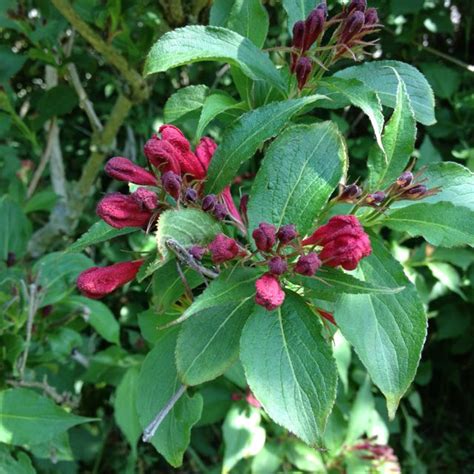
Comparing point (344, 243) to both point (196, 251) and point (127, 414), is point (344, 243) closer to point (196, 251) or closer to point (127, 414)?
point (196, 251)

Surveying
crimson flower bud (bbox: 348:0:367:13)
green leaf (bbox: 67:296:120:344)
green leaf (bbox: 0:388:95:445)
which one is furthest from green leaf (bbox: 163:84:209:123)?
green leaf (bbox: 67:296:120:344)

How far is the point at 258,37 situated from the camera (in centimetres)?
83

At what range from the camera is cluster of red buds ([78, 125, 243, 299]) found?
645 mm

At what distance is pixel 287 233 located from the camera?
625 millimetres

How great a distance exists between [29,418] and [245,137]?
0.66m

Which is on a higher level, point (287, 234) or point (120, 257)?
point (287, 234)

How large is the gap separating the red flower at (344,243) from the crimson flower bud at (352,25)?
221mm

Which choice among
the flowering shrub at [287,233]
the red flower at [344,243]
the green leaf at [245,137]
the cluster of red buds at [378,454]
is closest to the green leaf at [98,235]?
the flowering shrub at [287,233]

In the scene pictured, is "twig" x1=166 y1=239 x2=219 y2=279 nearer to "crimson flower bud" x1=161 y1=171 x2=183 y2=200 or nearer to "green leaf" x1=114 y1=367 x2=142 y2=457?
"crimson flower bud" x1=161 y1=171 x2=183 y2=200

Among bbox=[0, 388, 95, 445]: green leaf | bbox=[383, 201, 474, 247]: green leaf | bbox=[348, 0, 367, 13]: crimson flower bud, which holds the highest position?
bbox=[348, 0, 367, 13]: crimson flower bud

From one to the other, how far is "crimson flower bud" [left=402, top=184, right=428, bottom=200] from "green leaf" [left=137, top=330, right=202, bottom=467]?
1.04ft

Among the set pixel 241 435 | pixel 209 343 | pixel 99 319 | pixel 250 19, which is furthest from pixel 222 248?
pixel 241 435

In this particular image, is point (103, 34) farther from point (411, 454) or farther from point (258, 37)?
point (411, 454)

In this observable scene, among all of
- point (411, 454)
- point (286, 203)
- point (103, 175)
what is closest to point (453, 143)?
point (411, 454)
